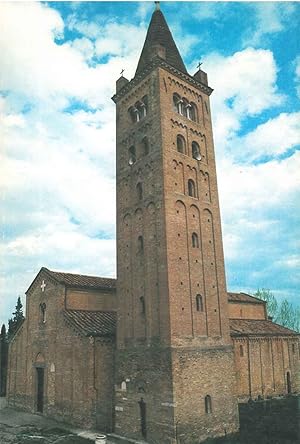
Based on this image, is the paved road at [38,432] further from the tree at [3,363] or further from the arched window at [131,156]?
the arched window at [131,156]

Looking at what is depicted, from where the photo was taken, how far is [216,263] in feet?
68.0

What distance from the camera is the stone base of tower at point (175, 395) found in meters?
16.3

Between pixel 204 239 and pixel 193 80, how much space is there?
987 cm

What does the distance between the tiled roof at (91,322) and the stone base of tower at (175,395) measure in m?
2.17

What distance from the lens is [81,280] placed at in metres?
26.4

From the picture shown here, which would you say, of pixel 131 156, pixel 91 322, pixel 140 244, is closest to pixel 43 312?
pixel 91 322

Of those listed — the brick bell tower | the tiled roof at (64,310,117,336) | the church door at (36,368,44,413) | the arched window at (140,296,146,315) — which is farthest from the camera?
the church door at (36,368,44,413)

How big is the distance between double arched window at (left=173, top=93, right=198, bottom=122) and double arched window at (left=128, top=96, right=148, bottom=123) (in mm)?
1669

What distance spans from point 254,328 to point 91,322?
13541 millimetres

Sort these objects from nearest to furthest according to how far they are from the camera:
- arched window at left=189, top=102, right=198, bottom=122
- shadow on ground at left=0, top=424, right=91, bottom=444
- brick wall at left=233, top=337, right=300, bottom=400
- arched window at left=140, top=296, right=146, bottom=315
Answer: shadow on ground at left=0, top=424, right=91, bottom=444
arched window at left=140, top=296, right=146, bottom=315
arched window at left=189, top=102, right=198, bottom=122
brick wall at left=233, top=337, right=300, bottom=400

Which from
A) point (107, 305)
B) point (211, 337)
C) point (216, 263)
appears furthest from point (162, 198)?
point (107, 305)

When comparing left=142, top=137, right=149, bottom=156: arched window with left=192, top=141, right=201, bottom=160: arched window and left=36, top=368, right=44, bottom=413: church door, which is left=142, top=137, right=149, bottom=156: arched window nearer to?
left=192, top=141, right=201, bottom=160: arched window

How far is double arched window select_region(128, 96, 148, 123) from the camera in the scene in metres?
22.2

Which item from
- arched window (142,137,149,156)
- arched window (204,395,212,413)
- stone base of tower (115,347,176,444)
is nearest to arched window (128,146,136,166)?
arched window (142,137,149,156)
